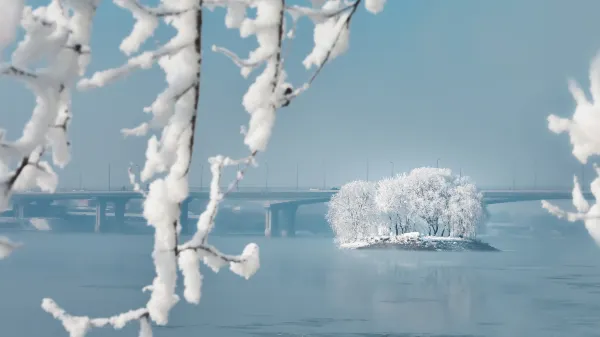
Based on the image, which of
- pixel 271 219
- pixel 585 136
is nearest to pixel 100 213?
pixel 271 219

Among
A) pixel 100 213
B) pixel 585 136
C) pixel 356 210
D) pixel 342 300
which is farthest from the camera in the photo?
pixel 100 213

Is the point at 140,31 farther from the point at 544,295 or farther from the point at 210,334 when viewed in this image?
the point at 544,295

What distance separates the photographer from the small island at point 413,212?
279ft

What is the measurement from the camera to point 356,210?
91375mm

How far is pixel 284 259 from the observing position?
97.2 metres

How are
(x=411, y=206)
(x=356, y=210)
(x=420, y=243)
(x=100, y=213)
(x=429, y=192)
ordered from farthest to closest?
(x=100, y=213) < (x=356, y=210) < (x=420, y=243) < (x=411, y=206) < (x=429, y=192)

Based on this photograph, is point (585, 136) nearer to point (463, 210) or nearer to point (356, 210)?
point (463, 210)

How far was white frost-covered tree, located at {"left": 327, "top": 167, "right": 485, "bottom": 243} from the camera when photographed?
278 ft

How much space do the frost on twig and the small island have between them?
8305cm

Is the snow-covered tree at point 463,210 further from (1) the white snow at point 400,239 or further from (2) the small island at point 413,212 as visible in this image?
(1) the white snow at point 400,239

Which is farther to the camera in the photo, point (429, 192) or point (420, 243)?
point (420, 243)

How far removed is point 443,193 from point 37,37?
84.9 meters

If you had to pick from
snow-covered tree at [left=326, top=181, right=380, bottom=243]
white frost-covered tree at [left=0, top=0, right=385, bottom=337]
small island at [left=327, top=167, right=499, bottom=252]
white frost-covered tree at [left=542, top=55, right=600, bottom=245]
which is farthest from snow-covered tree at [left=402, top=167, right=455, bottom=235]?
white frost-covered tree at [left=0, top=0, right=385, bottom=337]

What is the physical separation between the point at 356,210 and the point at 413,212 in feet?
19.9
